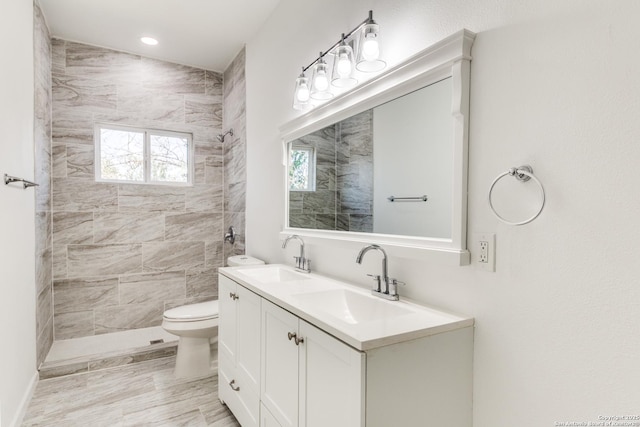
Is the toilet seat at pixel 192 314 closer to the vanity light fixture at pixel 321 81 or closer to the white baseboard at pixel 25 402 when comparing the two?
the white baseboard at pixel 25 402

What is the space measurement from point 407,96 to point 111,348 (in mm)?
3059

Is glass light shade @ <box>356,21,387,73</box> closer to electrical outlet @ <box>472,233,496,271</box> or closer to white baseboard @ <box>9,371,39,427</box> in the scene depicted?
electrical outlet @ <box>472,233,496,271</box>

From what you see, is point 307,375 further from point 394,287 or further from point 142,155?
point 142,155

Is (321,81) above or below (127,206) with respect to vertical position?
above

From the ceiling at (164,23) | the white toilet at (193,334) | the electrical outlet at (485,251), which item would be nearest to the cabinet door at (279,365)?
the electrical outlet at (485,251)

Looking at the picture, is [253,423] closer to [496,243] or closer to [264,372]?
[264,372]

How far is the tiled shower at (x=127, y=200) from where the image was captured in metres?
3.07

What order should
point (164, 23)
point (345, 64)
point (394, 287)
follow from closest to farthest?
point (394, 287) → point (345, 64) → point (164, 23)

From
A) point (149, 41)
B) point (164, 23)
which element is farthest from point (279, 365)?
point (149, 41)

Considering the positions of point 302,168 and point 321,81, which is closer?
point 321,81

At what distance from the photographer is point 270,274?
223 centimetres

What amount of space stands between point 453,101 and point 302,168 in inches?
47.7

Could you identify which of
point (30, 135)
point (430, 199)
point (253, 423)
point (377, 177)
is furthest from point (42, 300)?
point (430, 199)

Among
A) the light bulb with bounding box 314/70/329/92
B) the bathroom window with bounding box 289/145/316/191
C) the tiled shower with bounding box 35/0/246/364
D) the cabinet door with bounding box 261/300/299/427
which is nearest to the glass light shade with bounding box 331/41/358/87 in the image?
the light bulb with bounding box 314/70/329/92
